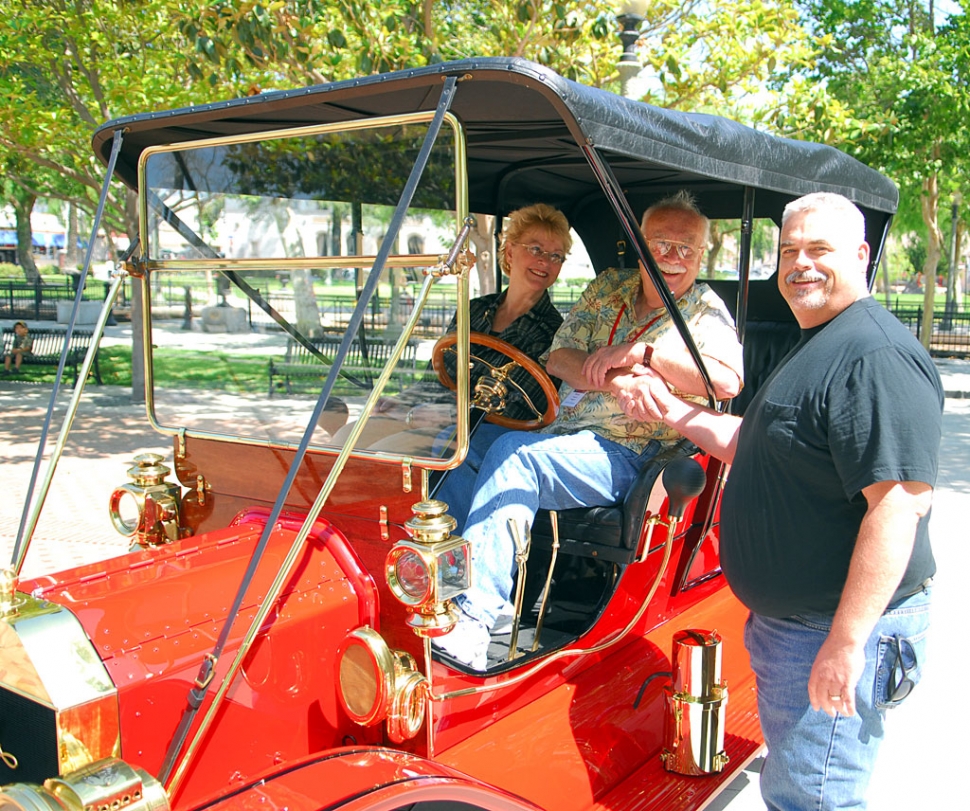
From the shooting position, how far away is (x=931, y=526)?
623cm

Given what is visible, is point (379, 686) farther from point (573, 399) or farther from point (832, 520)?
point (573, 399)

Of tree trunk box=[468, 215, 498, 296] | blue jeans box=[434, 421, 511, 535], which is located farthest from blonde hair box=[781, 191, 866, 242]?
tree trunk box=[468, 215, 498, 296]

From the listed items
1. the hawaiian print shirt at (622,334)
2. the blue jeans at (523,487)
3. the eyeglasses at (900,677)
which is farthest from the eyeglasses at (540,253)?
the eyeglasses at (900,677)

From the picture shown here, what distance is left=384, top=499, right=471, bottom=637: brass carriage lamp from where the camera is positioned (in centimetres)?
188

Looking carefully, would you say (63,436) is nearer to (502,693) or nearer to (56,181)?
(502,693)

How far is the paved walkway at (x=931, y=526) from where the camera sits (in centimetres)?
326

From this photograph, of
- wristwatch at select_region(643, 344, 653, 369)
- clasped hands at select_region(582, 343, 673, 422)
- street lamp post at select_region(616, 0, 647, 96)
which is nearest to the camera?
clasped hands at select_region(582, 343, 673, 422)

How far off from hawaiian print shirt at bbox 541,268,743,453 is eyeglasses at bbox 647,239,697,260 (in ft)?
0.45

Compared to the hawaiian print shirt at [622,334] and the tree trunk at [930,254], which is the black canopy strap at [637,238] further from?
the tree trunk at [930,254]

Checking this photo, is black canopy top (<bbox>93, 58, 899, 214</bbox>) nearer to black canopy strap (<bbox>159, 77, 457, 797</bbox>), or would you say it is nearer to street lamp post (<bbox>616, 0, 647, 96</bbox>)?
black canopy strap (<bbox>159, 77, 457, 797</bbox>)

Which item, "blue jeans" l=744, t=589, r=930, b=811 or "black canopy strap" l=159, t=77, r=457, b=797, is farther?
"blue jeans" l=744, t=589, r=930, b=811

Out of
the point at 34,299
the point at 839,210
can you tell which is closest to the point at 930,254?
the point at 839,210

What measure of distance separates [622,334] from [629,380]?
42cm

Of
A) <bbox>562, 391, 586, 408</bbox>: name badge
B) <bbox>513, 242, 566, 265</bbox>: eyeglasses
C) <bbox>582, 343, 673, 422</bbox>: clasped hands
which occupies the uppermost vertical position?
<bbox>513, 242, 566, 265</bbox>: eyeglasses
